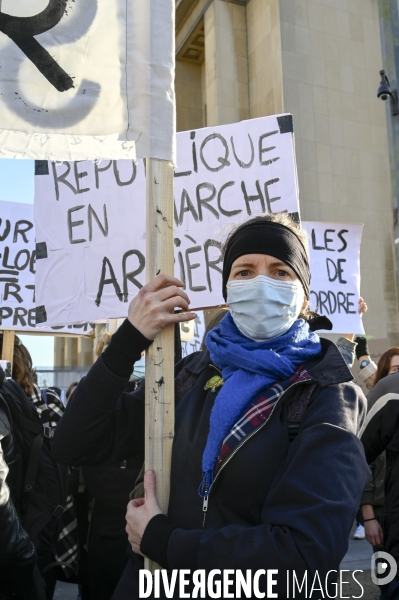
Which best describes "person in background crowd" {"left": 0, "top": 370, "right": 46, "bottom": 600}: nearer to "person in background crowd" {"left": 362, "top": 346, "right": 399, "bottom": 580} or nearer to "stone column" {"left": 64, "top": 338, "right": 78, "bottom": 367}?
"person in background crowd" {"left": 362, "top": 346, "right": 399, "bottom": 580}

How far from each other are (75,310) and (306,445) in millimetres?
3608

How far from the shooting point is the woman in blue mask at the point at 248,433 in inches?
56.6

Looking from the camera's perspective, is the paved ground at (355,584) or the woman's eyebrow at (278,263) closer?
the woman's eyebrow at (278,263)

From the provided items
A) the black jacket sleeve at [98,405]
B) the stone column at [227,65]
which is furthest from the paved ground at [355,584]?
the stone column at [227,65]

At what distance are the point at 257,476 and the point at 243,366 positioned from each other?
1.02 feet

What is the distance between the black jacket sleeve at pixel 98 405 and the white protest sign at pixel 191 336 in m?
4.02

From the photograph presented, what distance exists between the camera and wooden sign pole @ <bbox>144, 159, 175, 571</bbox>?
179 centimetres

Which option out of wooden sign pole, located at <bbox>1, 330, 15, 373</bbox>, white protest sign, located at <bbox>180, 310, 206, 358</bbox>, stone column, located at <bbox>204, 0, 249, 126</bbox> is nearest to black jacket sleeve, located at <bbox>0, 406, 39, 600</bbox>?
wooden sign pole, located at <bbox>1, 330, 15, 373</bbox>

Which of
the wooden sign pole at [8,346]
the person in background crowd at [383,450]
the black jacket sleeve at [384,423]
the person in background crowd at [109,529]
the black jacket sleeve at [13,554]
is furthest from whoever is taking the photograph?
the wooden sign pole at [8,346]

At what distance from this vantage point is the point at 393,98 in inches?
246

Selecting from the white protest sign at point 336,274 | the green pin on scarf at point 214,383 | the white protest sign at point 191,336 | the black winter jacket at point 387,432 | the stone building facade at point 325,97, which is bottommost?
the black winter jacket at point 387,432

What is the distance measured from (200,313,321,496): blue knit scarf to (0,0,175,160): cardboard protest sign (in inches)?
33.0

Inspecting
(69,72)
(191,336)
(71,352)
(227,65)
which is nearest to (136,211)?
(191,336)

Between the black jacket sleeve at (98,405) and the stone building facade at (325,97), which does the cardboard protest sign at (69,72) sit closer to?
the black jacket sleeve at (98,405)
